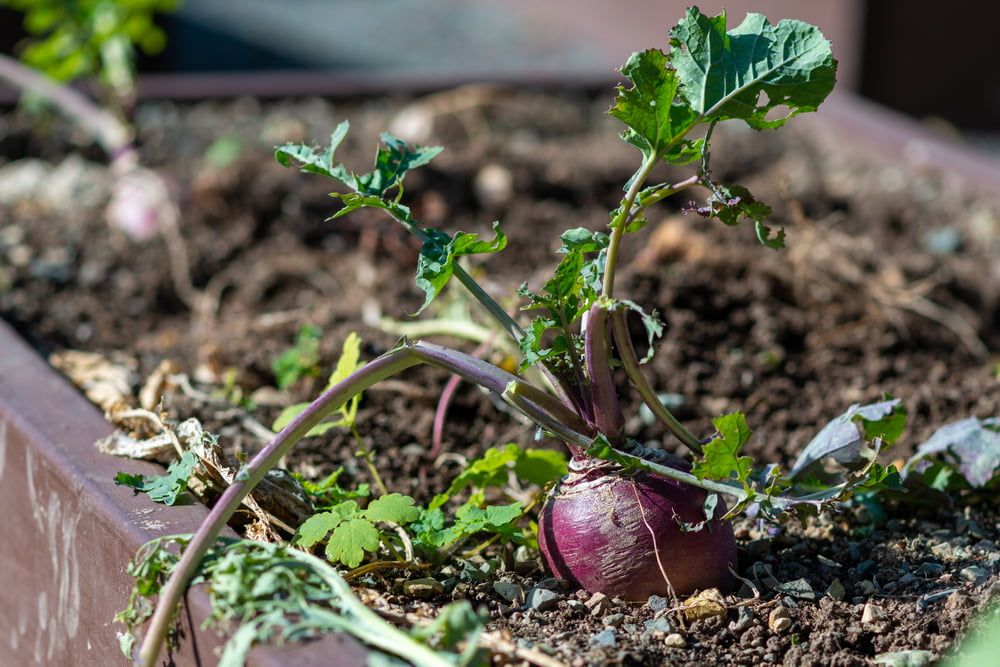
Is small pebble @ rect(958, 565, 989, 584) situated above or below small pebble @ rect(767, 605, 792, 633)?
below

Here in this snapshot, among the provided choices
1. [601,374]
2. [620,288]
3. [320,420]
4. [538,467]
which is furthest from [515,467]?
[620,288]

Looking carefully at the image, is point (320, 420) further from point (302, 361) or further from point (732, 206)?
point (302, 361)

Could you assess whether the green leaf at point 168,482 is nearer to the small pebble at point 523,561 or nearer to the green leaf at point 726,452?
the small pebble at point 523,561

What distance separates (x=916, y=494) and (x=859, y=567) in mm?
235

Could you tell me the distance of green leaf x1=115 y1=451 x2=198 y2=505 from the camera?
1623 mm

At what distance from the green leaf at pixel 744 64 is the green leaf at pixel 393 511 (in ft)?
2.09

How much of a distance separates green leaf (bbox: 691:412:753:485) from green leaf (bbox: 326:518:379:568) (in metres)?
0.42

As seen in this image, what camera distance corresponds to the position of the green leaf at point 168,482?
1.62 m

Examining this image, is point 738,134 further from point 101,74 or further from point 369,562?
point 369,562

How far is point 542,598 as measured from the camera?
166 cm

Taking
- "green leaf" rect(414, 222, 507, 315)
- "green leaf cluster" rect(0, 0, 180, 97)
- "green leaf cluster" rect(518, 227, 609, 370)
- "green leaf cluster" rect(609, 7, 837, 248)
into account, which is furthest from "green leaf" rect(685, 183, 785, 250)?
"green leaf cluster" rect(0, 0, 180, 97)

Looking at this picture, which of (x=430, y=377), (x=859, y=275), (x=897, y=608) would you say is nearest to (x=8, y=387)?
(x=430, y=377)

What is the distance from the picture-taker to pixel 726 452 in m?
1.55

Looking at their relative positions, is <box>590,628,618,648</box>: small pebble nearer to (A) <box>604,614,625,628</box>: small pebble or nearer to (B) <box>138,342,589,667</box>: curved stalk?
(A) <box>604,614,625,628</box>: small pebble
